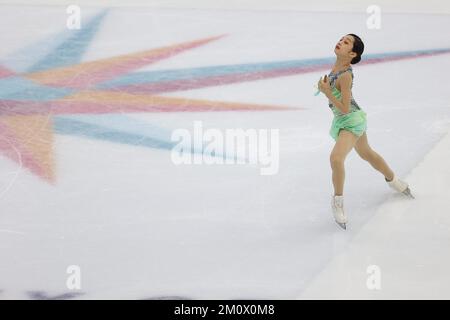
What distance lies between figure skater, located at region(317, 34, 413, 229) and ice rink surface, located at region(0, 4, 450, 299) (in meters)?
0.27

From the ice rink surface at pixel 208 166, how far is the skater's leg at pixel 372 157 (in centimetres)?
20

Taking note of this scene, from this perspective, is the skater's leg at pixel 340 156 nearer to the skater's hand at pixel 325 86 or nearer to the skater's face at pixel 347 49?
the skater's hand at pixel 325 86

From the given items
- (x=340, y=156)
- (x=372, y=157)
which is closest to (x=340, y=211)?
(x=340, y=156)

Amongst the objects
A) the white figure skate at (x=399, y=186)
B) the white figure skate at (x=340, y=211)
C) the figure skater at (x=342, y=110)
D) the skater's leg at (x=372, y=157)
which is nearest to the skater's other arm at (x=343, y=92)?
the figure skater at (x=342, y=110)

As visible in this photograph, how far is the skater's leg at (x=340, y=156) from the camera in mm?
5801

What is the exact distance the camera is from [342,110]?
5.75 meters

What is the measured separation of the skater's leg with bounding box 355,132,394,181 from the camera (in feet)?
20.0

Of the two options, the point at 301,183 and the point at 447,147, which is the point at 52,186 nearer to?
the point at 301,183

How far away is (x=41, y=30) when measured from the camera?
363 inches

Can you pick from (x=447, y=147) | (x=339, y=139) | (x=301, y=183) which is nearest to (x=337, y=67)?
(x=339, y=139)

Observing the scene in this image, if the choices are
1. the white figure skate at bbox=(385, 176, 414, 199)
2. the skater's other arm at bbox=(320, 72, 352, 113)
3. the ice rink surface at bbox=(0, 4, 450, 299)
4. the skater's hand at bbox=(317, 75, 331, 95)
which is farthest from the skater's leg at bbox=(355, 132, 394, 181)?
the skater's hand at bbox=(317, 75, 331, 95)

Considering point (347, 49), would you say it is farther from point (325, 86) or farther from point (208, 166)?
point (208, 166)

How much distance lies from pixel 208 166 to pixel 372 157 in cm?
116

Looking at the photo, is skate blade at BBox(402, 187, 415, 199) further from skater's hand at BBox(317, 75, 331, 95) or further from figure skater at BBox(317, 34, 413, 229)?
skater's hand at BBox(317, 75, 331, 95)
